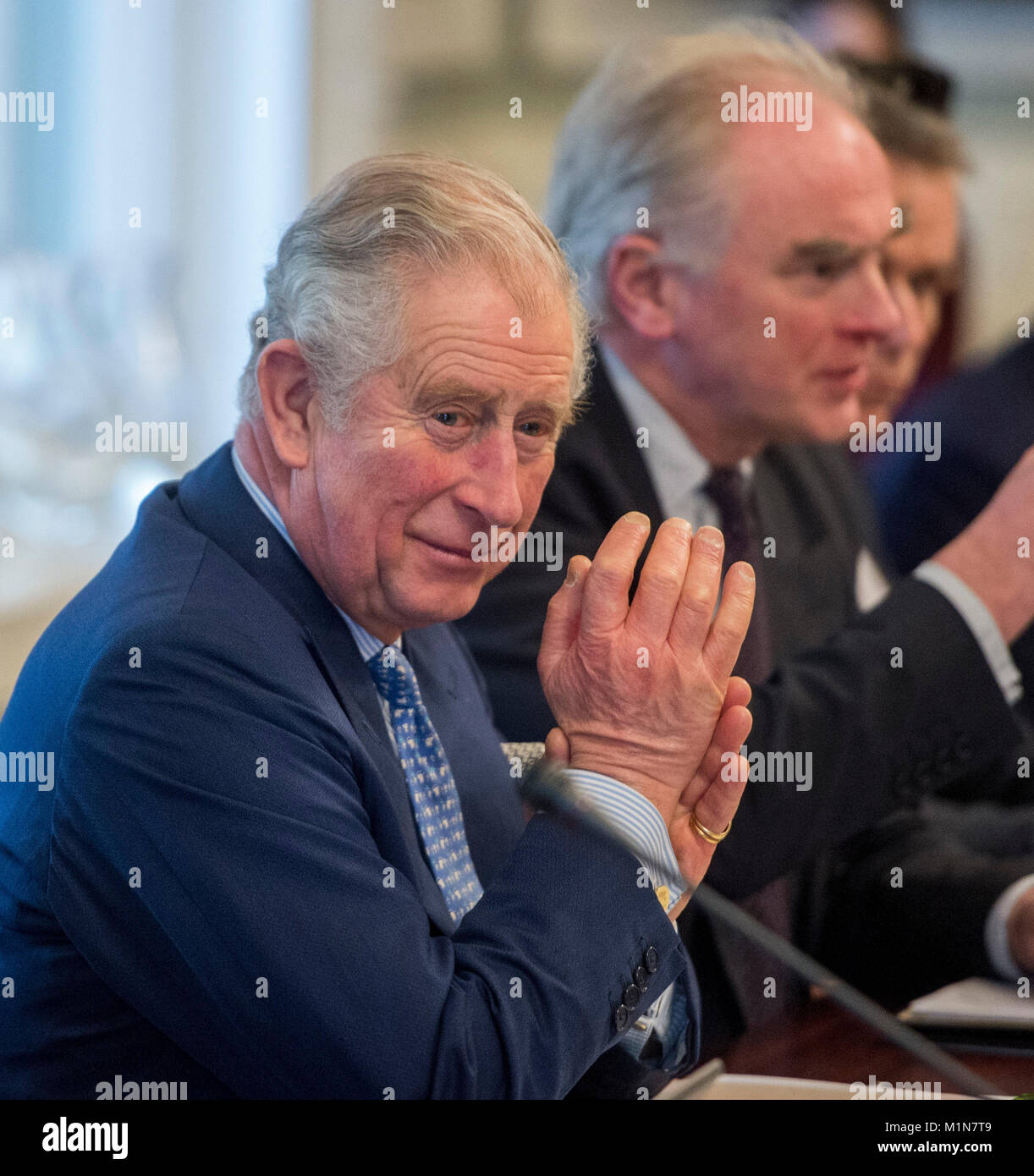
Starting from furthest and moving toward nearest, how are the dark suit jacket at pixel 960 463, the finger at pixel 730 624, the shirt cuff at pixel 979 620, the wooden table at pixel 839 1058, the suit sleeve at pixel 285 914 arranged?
1. the dark suit jacket at pixel 960 463
2. the shirt cuff at pixel 979 620
3. the wooden table at pixel 839 1058
4. the finger at pixel 730 624
5. the suit sleeve at pixel 285 914

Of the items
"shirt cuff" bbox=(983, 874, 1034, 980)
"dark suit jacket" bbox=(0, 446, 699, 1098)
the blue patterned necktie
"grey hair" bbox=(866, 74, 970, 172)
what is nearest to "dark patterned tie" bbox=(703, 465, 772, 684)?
"shirt cuff" bbox=(983, 874, 1034, 980)

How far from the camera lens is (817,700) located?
1255mm

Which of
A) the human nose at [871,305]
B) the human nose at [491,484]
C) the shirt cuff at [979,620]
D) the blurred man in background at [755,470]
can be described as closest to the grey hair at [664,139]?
the blurred man in background at [755,470]

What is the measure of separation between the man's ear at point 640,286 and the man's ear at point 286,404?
584 mm

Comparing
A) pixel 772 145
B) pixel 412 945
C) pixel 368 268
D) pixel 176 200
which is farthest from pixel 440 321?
pixel 176 200

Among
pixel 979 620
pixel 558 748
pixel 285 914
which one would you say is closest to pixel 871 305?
pixel 979 620

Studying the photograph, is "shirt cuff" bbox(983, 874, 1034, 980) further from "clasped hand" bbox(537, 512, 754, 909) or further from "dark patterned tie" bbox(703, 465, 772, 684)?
"clasped hand" bbox(537, 512, 754, 909)

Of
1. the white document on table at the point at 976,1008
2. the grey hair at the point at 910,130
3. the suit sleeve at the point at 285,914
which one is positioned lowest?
A: the white document on table at the point at 976,1008

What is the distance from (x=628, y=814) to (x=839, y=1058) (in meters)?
0.36

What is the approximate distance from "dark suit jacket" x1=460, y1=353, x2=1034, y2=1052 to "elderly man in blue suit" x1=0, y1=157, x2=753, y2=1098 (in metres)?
0.29

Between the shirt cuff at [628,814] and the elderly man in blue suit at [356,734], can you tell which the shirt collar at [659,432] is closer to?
the elderly man in blue suit at [356,734]

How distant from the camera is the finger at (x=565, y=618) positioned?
92 cm

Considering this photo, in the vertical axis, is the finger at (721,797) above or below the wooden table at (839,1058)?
above
